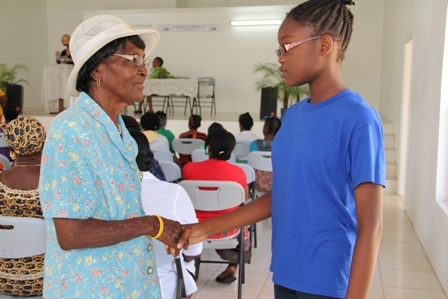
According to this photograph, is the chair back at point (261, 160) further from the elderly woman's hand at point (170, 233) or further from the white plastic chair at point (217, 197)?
the elderly woman's hand at point (170, 233)

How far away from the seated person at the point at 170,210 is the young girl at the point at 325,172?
35.8 inches

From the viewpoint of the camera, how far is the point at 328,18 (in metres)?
1.21

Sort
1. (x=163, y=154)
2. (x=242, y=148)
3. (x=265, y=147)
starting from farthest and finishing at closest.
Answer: (x=242, y=148)
(x=265, y=147)
(x=163, y=154)

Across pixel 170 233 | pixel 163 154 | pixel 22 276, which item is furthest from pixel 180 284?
pixel 163 154

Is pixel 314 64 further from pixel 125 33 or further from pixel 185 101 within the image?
pixel 185 101

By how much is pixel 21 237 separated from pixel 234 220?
0.93m

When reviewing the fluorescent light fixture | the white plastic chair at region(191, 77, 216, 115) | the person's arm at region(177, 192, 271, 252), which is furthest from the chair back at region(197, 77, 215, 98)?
the person's arm at region(177, 192, 271, 252)

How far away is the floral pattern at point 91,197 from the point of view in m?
1.15

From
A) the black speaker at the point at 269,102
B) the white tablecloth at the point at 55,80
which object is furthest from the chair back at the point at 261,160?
the white tablecloth at the point at 55,80

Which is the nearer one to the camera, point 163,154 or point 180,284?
point 180,284

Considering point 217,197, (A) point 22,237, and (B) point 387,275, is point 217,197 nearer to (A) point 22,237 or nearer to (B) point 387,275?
(A) point 22,237

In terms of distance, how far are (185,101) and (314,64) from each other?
Answer: 36.3 feet

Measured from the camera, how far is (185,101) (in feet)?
39.9

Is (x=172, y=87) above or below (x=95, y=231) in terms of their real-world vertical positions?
above
